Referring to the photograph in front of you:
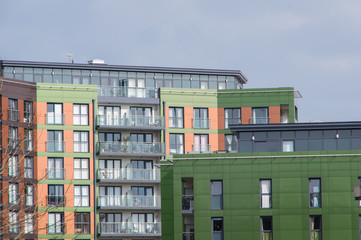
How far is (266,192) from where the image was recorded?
70312mm

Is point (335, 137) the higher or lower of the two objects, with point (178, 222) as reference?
higher

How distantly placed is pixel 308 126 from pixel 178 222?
13.5 meters

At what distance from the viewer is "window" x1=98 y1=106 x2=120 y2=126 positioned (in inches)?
3543

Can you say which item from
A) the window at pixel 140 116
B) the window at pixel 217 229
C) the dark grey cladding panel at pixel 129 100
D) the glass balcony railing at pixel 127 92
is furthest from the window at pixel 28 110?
the window at pixel 217 229

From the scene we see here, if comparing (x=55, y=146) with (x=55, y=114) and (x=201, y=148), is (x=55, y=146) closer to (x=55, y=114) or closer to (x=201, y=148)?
(x=55, y=114)

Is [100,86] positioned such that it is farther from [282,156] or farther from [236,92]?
[282,156]

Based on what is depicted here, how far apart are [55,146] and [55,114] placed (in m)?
3.22

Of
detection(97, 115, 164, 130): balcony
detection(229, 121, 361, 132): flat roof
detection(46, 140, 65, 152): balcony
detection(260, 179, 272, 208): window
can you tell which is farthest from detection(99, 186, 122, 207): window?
detection(260, 179, 272, 208): window

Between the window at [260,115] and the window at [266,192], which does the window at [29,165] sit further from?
the window at [266,192]

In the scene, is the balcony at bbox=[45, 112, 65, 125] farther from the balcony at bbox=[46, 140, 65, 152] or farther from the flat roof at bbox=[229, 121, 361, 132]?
the flat roof at bbox=[229, 121, 361, 132]

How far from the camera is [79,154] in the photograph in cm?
8881

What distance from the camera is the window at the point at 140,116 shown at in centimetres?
9156

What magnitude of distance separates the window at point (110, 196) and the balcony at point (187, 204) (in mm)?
16614

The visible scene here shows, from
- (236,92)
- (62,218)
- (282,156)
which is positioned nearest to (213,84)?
(236,92)
